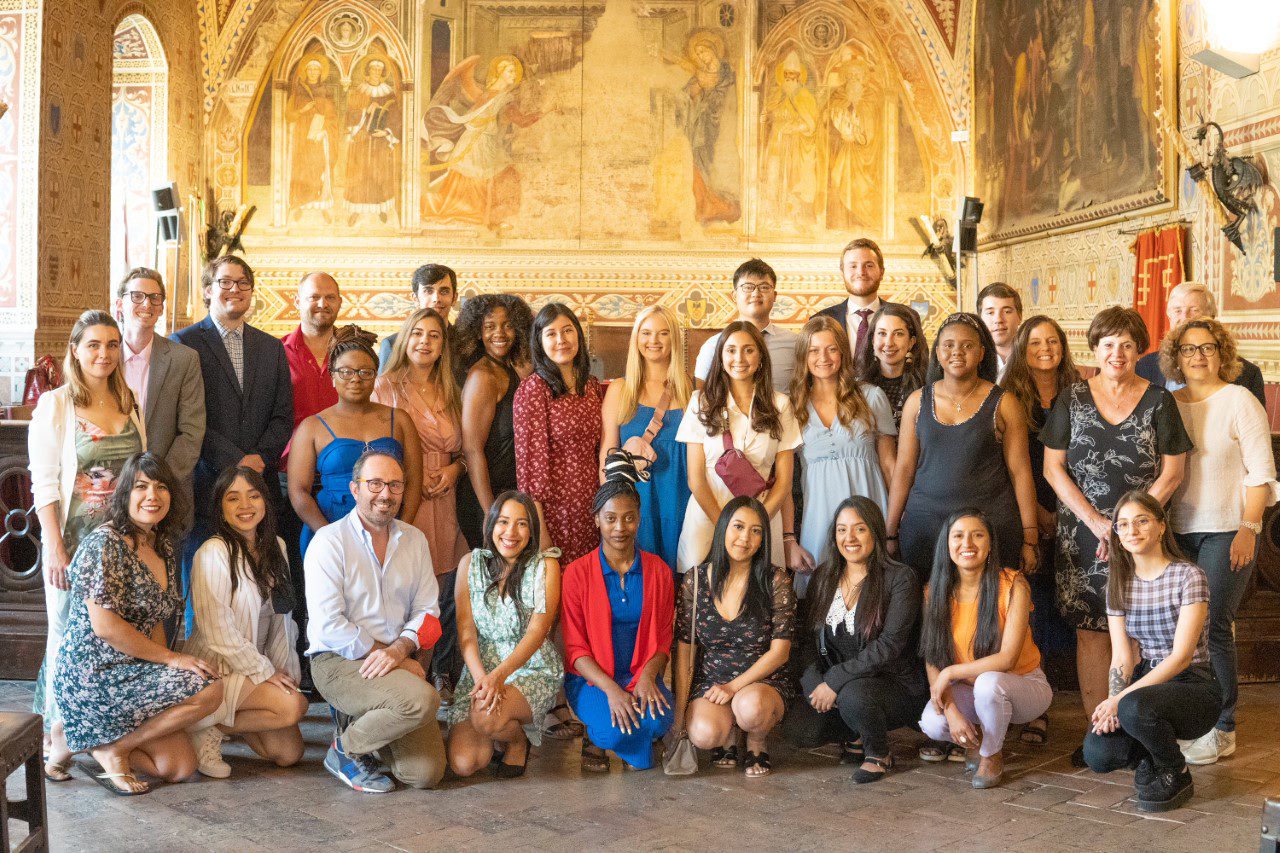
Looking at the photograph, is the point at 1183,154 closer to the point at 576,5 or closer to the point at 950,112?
the point at 950,112

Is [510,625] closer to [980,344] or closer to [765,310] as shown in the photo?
[765,310]

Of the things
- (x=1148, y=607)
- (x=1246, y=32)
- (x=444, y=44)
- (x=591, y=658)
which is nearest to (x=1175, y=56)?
(x=1246, y=32)

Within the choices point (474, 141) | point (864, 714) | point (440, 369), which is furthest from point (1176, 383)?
point (474, 141)

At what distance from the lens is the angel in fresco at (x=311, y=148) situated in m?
14.7

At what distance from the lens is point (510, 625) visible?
188 inches

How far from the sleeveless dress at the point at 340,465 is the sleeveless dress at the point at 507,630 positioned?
2.07ft

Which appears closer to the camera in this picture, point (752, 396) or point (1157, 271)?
point (752, 396)

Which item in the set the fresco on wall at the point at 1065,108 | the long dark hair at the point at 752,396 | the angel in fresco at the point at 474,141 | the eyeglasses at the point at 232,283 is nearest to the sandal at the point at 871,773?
the long dark hair at the point at 752,396

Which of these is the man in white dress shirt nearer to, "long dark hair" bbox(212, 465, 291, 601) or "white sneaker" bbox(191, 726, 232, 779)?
"long dark hair" bbox(212, 465, 291, 601)

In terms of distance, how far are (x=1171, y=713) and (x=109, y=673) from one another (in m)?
3.67

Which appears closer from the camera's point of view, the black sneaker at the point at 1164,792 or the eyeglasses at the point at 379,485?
the black sneaker at the point at 1164,792

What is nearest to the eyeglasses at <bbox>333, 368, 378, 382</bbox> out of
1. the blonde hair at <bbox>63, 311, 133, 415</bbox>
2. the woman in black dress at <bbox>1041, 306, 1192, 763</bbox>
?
the blonde hair at <bbox>63, 311, 133, 415</bbox>

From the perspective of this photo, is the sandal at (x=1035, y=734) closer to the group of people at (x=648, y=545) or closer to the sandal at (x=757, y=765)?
the group of people at (x=648, y=545)

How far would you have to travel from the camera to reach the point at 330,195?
14.7 metres
